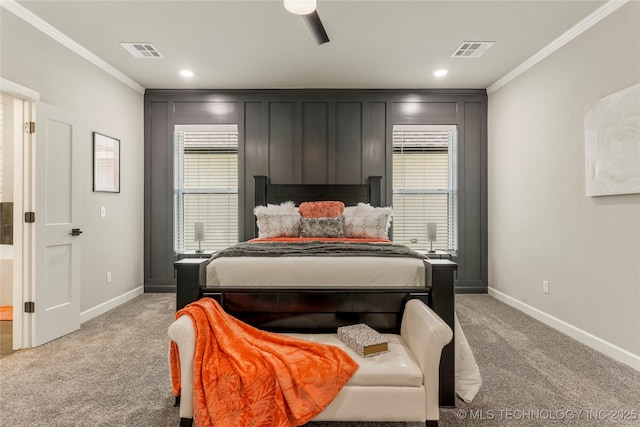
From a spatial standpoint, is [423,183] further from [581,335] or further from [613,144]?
[581,335]

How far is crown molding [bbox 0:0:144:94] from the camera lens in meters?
2.74

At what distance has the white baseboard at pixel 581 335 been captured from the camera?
253cm

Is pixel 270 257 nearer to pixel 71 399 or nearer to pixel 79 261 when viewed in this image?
pixel 71 399

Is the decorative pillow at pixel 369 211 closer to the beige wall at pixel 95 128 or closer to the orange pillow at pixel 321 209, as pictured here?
the orange pillow at pixel 321 209

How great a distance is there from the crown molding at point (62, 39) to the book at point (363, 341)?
3581mm

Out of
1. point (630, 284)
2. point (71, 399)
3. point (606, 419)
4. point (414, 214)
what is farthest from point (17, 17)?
point (630, 284)

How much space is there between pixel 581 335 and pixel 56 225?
15.8ft

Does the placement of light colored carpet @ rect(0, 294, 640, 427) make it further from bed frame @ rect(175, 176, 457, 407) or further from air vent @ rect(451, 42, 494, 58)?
air vent @ rect(451, 42, 494, 58)

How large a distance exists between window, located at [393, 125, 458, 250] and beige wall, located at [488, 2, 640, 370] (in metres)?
0.57

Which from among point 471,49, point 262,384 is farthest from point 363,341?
point 471,49

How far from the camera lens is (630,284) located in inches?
101

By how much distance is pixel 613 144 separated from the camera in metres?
2.65

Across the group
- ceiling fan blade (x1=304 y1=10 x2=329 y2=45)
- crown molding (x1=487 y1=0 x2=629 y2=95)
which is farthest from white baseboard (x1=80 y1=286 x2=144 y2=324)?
crown molding (x1=487 y1=0 x2=629 y2=95)

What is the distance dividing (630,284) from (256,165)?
412 centimetres
